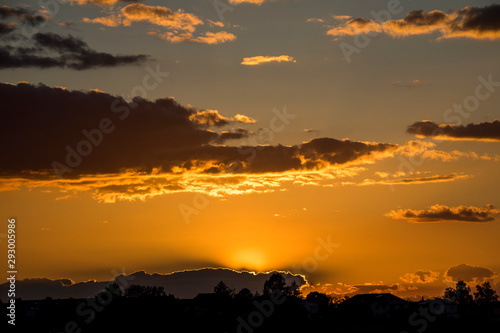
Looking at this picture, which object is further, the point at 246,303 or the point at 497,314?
the point at 497,314

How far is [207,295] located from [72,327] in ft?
136

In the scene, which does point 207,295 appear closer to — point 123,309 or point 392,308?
point 123,309

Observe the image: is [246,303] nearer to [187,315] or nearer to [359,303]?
[187,315]

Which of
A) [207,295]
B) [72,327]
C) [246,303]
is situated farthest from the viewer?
[207,295]

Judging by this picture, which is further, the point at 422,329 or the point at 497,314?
the point at 497,314

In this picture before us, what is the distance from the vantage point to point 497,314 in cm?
15938

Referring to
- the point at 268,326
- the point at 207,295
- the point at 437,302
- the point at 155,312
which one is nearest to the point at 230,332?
the point at 268,326

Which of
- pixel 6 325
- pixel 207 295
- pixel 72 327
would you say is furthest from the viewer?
pixel 207 295

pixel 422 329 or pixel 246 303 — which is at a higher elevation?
pixel 246 303

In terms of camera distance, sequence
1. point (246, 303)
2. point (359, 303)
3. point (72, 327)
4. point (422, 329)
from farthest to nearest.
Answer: point (359, 303), point (246, 303), point (72, 327), point (422, 329)

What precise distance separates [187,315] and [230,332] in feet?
87.9

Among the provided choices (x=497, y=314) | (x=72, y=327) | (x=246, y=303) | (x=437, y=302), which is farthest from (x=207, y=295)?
(x=497, y=314)

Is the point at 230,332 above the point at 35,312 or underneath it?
underneath

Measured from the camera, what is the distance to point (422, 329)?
109 meters
